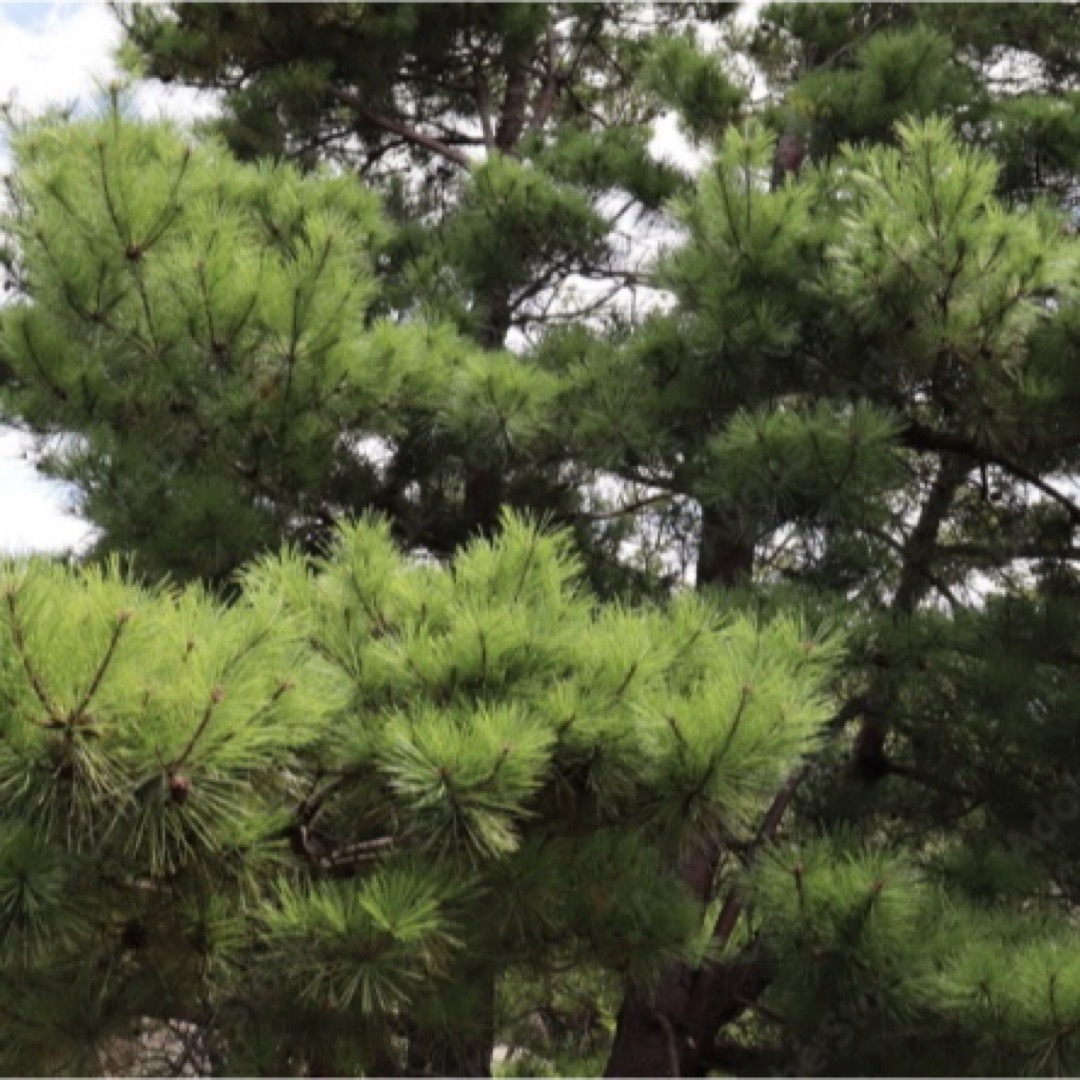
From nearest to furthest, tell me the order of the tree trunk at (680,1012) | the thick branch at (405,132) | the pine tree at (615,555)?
the pine tree at (615,555)
the tree trunk at (680,1012)
the thick branch at (405,132)

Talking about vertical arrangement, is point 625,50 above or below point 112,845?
above

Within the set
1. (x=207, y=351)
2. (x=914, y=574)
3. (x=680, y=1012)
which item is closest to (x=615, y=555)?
(x=914, y=574)

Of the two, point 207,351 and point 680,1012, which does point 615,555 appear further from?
point 207,351

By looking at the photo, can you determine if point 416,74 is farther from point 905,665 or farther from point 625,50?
point 905,665

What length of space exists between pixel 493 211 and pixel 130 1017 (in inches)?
86.0

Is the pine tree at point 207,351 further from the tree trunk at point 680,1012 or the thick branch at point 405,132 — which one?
the thick branch at point 405,132

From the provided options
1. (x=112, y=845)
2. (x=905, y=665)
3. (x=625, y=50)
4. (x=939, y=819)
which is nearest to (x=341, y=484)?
(x=905, y=665)

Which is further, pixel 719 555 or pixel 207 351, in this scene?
pixel 719 555

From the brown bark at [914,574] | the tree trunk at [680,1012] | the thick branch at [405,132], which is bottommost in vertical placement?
the tree trunk at [680,1012]

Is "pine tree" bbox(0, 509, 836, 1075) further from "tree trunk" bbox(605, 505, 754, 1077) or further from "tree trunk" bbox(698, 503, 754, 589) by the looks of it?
"tree trunk" bbox(698, 503, 754, 589)

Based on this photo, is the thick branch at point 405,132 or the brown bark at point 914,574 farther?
the thick branch at point 405,132

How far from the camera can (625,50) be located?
4668 mm

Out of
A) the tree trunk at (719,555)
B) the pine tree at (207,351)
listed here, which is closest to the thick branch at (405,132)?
the pine tree at (207,351)

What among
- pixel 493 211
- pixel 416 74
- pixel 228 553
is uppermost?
pixel 416 74
